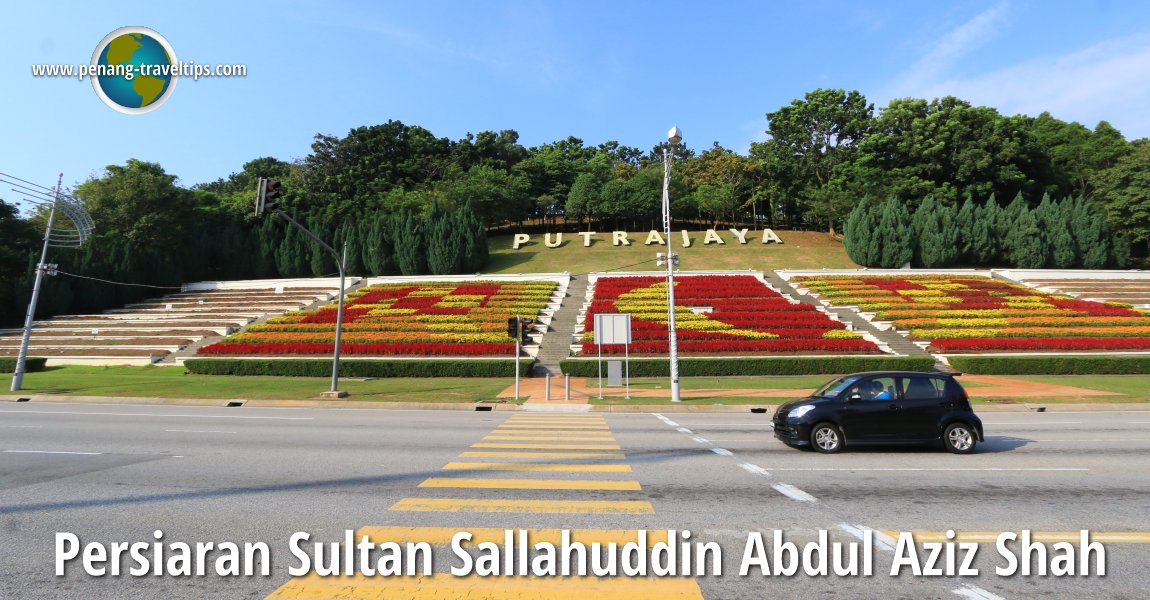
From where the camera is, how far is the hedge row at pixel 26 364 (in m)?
34.1

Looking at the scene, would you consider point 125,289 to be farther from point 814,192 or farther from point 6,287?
point 814,192

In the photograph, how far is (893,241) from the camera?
59.9 m

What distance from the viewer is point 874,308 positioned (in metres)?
41.7

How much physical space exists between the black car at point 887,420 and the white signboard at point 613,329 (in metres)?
11.4

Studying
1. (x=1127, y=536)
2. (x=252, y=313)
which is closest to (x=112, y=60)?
(x=1127, y=536)

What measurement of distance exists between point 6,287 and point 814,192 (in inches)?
3449

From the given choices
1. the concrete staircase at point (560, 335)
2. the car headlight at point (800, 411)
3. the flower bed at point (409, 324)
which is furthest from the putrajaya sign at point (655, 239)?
the car headlight at point (800, 411)

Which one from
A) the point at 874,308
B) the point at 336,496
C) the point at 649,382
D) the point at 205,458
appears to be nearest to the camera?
the point at 336,496

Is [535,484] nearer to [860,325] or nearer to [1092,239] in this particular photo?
[860,325]

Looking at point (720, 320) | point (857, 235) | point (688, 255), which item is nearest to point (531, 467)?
point (720, 320)

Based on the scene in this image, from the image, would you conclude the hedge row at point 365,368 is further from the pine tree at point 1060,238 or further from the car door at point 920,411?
the pine tree at point 1060,238

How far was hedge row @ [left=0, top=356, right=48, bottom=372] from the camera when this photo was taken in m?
34.1

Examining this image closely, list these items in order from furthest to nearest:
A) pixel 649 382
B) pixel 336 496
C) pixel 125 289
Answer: pixel 125 289
pixel 649 382
pixel 336 496

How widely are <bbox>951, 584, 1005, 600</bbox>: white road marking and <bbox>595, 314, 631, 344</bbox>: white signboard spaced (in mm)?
17821
